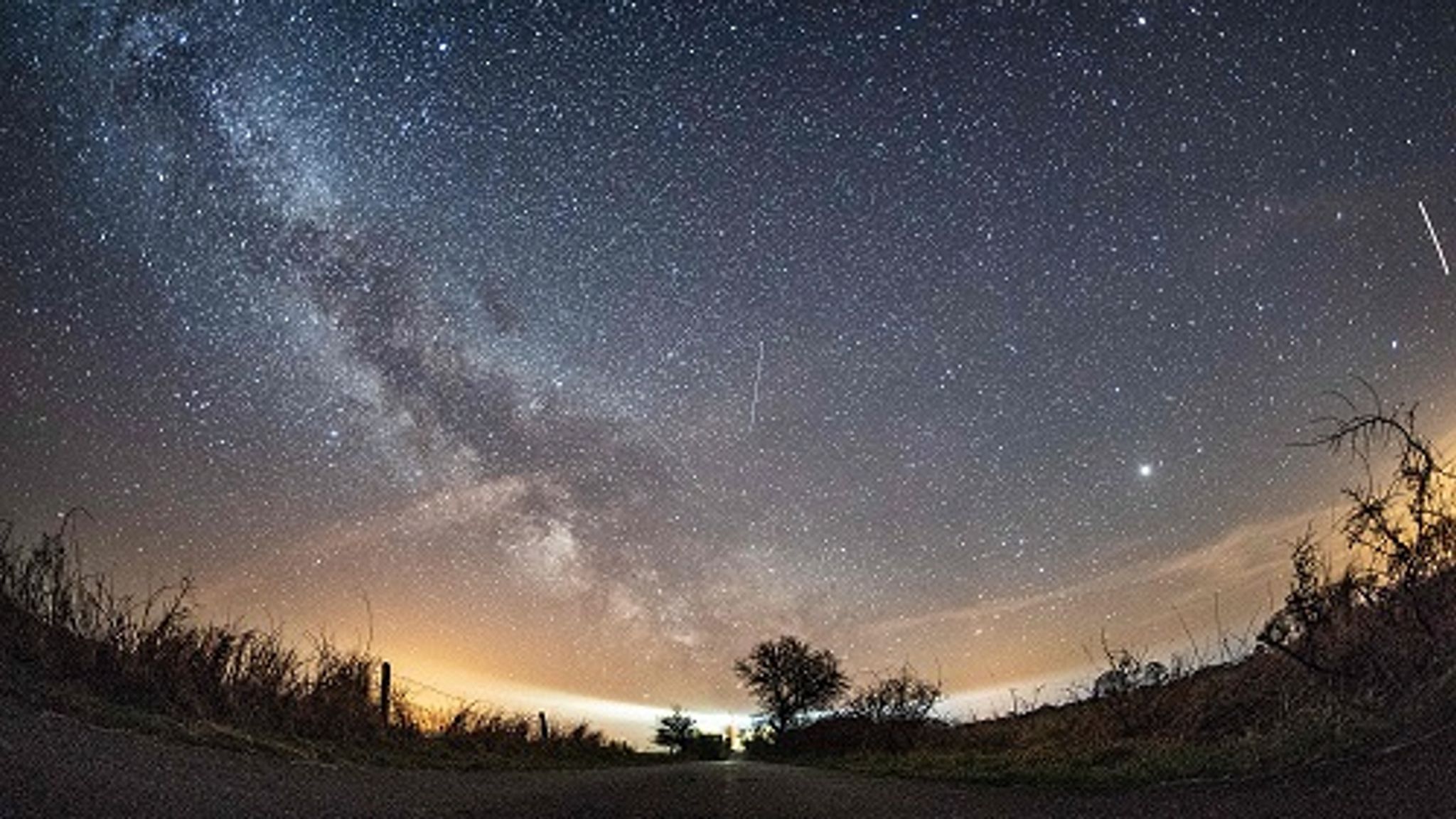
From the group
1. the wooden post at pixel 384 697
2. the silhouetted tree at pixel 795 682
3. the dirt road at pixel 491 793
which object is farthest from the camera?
the silhouetted tree at pixel 795 682

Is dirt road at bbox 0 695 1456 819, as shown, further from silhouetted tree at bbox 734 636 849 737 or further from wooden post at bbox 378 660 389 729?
silhouetted tree at bbox 734 636 849 737

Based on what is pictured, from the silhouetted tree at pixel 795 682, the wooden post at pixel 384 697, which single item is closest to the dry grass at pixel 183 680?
the wooden post at pixel 384 697

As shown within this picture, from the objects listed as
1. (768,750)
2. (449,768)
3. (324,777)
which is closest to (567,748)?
(449,768)

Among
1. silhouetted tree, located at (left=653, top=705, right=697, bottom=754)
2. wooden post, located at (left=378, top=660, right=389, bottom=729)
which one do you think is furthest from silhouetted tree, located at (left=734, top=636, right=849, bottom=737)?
wooden post, located at (left=378, top=660, right=389, bottom=729)

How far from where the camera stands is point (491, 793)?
7219mm

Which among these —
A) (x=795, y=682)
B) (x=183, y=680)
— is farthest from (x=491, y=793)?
(x=795, y=682)

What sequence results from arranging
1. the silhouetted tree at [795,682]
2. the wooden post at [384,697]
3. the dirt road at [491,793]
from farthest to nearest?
1. the silhouetted tree at [795,682]
2. the wooden post at [384,697]
3. the dirt road at [491,793]

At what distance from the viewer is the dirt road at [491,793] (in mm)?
4605

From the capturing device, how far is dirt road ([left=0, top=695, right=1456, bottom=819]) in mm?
4605

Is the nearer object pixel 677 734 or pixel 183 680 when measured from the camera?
pixel 183 680

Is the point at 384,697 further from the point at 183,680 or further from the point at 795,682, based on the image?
the point at 795,682

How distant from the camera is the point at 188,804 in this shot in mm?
4777

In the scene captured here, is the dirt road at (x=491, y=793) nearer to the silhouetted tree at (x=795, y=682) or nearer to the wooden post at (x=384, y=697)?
the wooden post at (x=384, y=697)

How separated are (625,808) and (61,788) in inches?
139
